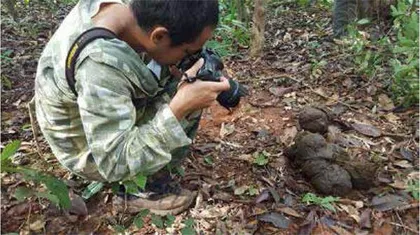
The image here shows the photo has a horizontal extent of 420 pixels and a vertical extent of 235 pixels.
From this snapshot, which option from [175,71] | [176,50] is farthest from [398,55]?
[176,50]

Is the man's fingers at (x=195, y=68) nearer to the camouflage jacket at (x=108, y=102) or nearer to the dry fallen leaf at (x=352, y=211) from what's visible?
the camouflage jacket at (x=108, y=102)

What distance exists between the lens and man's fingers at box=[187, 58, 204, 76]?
1626 mm

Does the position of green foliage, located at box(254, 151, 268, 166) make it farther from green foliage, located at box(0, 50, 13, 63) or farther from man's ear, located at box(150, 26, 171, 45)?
green foliage, located at box(0, 50, 13, 63)

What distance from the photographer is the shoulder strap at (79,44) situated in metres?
1.45

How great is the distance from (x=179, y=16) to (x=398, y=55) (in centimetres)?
198

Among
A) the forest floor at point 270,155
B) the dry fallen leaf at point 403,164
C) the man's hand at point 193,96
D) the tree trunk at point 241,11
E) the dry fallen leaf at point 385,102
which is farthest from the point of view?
the tree trunk at point 241,11

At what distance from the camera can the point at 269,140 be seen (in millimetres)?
2492

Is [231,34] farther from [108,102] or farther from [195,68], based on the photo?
[108,102]

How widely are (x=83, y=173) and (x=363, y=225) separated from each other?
116cm

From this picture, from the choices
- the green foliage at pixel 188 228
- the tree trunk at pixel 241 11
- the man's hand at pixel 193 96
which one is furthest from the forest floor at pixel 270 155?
the man's hand at pixel 193 96

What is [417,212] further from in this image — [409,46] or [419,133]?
[409,46]

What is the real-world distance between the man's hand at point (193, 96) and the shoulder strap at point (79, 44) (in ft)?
0.94

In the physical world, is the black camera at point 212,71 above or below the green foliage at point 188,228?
above

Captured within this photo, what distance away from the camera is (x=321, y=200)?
2027 mm
